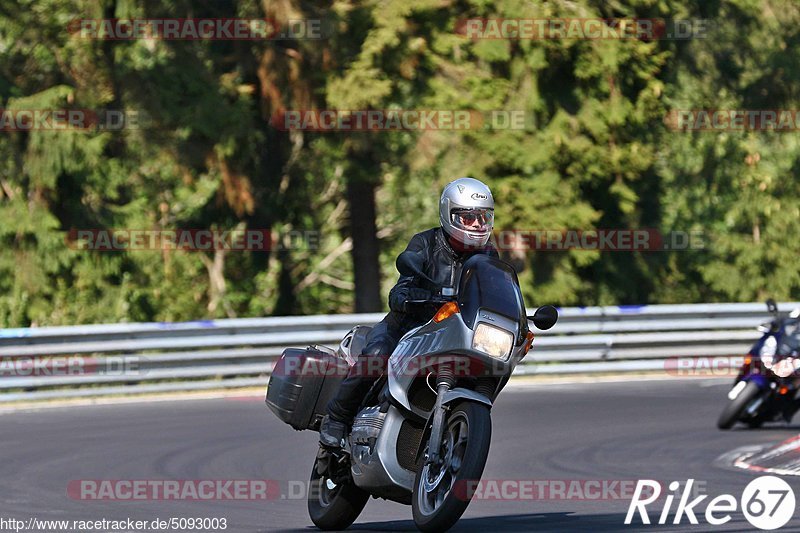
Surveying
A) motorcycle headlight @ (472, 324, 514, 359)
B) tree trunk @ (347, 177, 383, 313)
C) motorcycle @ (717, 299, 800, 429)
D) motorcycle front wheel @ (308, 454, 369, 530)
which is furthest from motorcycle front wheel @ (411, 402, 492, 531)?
tree trunk @ (347, 177, 383, 313)

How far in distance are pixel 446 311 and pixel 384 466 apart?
0.85 meters

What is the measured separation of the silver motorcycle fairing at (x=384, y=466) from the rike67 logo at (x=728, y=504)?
1.32 metres

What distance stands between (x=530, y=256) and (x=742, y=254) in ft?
32.5

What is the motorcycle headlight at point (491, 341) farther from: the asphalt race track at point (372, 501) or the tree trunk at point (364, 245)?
the tree trunk at point (364, 245)

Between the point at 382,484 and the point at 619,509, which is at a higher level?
the point at 382,484

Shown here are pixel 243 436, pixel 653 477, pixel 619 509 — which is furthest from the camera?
pixel 243 436

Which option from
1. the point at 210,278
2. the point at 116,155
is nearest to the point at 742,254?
the point at 210,278

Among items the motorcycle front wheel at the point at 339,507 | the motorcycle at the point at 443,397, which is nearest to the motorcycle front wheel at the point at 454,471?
the motorcycle at the point at 443,397

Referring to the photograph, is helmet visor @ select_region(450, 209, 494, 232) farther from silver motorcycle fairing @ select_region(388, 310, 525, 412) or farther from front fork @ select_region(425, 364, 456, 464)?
front fork @ select_region(425, 364, 456, 464)

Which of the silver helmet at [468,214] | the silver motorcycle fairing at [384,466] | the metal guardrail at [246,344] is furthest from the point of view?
the metal guardrail at [246,344]

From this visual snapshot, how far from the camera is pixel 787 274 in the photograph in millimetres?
36219

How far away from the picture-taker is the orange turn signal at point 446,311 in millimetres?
7791

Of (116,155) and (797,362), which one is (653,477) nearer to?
(797,362)

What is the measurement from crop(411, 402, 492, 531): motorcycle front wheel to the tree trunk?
19.8 meters
